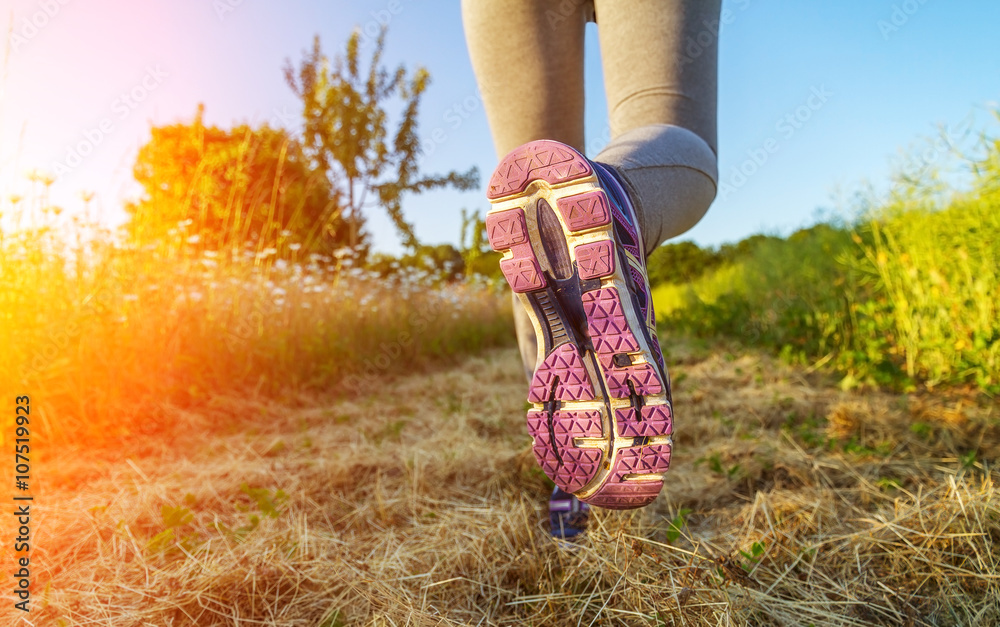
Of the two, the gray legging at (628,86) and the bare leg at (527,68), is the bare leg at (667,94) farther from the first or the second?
the bare leg at (527,68)

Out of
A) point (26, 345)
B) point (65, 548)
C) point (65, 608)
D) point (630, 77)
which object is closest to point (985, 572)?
point (630, 77)

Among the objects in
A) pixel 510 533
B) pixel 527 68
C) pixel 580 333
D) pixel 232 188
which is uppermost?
pixel 232 188

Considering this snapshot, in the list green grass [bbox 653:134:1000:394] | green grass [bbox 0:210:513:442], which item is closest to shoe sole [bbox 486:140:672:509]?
green grass [bbox 0:210:513:442]

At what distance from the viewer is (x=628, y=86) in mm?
1069

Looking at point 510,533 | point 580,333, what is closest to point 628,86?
point 580,333

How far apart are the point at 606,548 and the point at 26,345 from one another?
7.27 feet

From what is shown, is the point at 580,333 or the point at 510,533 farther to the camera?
the point at 510,533

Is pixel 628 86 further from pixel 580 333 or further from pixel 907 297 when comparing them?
pixel 907 297

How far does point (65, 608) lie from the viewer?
871mm

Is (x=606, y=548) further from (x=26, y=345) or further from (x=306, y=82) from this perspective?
(x=306, y=82)

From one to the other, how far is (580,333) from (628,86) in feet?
1.82

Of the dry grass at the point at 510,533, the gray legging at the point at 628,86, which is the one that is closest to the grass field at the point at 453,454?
the dry grass at the point at 510,533

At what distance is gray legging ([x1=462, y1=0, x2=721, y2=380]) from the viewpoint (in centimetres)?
90

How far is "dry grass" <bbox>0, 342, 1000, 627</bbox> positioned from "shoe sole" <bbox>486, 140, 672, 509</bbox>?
A: 6.5 inches
